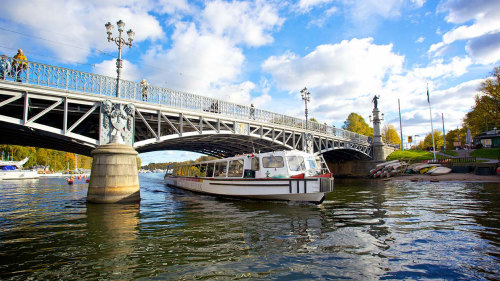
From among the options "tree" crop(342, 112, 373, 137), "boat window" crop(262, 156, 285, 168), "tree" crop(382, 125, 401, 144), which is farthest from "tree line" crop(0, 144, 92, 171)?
"tree" crop(382, 125, 401, 144)

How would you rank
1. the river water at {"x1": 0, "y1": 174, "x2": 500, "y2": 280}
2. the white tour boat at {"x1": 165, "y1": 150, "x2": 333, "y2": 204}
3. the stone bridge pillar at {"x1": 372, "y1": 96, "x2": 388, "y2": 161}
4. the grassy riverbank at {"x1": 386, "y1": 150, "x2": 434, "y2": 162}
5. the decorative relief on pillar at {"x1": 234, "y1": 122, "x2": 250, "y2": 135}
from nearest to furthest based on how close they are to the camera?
1. the river water at {"x1": 0, "y1": 174, "x2": 500, "y2": 280}
2. the white tour boat at {"x1": 165, "y1": 150, "x2": 333, "y2": 204}
3. the decorative relief on pillar at {"x1": 234, "y1": 122, "x2": 250, "y2": 135}
4. the grassy riverbank at {"x1": 386, "y1": 150, "x2": 434, "y2": 162}
5. the stone bridge pillar at {"x1": 372, "y1": 96, "x2": 388, "y2": 161}

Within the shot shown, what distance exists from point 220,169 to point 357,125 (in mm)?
70681

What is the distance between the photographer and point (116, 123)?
16891 mm

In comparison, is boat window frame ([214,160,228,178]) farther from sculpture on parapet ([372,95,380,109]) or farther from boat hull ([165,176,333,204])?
sculpture on parapet ([372,95,380,109])

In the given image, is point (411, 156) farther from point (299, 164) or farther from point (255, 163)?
point (255, 163)

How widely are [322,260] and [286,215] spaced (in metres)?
5.61

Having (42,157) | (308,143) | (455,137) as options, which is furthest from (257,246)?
(455,137)

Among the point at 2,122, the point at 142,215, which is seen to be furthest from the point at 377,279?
the point at 2,122

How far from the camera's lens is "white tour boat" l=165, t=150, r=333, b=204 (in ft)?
45.1

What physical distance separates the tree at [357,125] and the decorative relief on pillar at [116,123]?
237 ft

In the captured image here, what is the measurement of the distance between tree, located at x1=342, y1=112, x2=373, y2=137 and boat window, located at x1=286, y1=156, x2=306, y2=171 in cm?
6902

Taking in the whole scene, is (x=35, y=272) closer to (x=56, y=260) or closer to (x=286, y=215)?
(x=56, y=260)

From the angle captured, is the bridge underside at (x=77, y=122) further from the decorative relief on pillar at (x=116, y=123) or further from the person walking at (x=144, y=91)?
the person walking at (x=144, y=91)

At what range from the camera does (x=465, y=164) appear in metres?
33.8
